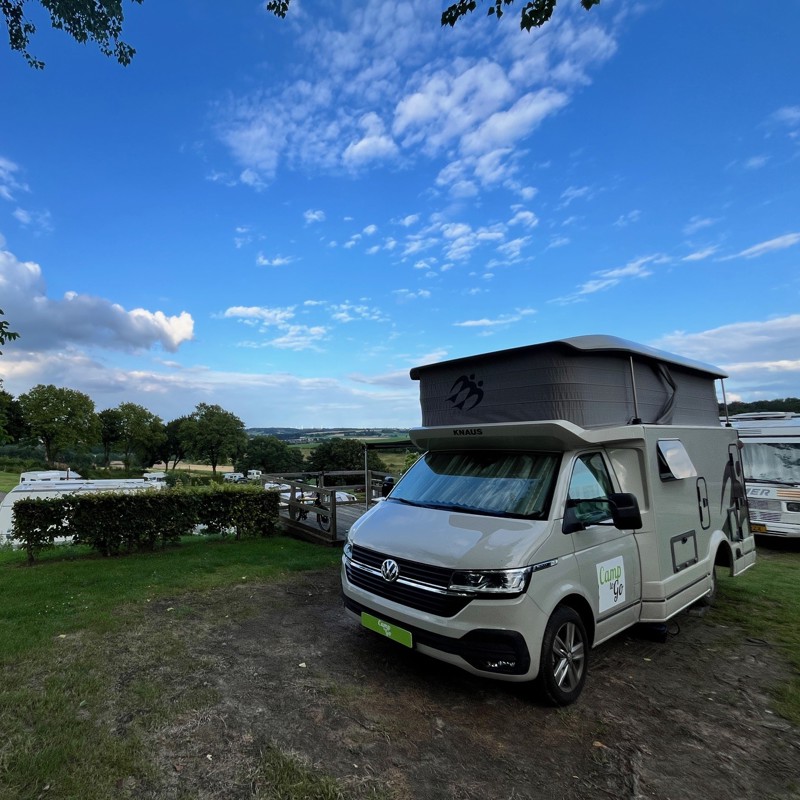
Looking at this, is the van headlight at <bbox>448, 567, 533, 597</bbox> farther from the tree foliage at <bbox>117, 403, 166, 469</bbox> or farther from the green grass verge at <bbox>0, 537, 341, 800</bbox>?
the tree foliage at <bbox>117, 403, 166, 469</bbox>

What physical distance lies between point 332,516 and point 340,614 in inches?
171

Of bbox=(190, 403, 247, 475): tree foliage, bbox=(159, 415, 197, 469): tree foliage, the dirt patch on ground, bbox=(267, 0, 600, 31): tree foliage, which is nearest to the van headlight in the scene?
the dirt patch on ground

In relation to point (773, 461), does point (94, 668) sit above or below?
below

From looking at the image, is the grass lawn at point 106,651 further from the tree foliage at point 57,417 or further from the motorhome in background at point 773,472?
the tree foliage at point 57,417

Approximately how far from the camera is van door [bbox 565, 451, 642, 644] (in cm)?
374

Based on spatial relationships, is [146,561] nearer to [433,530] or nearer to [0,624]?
[0,624]

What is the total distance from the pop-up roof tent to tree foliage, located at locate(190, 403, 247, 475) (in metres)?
60.5

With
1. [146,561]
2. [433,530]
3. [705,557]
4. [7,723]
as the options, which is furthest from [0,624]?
[705,557]

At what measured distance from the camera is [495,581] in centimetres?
321

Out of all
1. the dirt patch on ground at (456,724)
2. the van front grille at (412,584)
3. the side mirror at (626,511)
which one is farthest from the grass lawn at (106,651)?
the side mirror at (626,511)

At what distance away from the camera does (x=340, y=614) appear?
5410 millimetres

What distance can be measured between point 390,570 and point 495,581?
0.89 meters

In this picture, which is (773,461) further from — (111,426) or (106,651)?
(111,426)

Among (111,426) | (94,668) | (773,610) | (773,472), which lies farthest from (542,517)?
(111,426)
